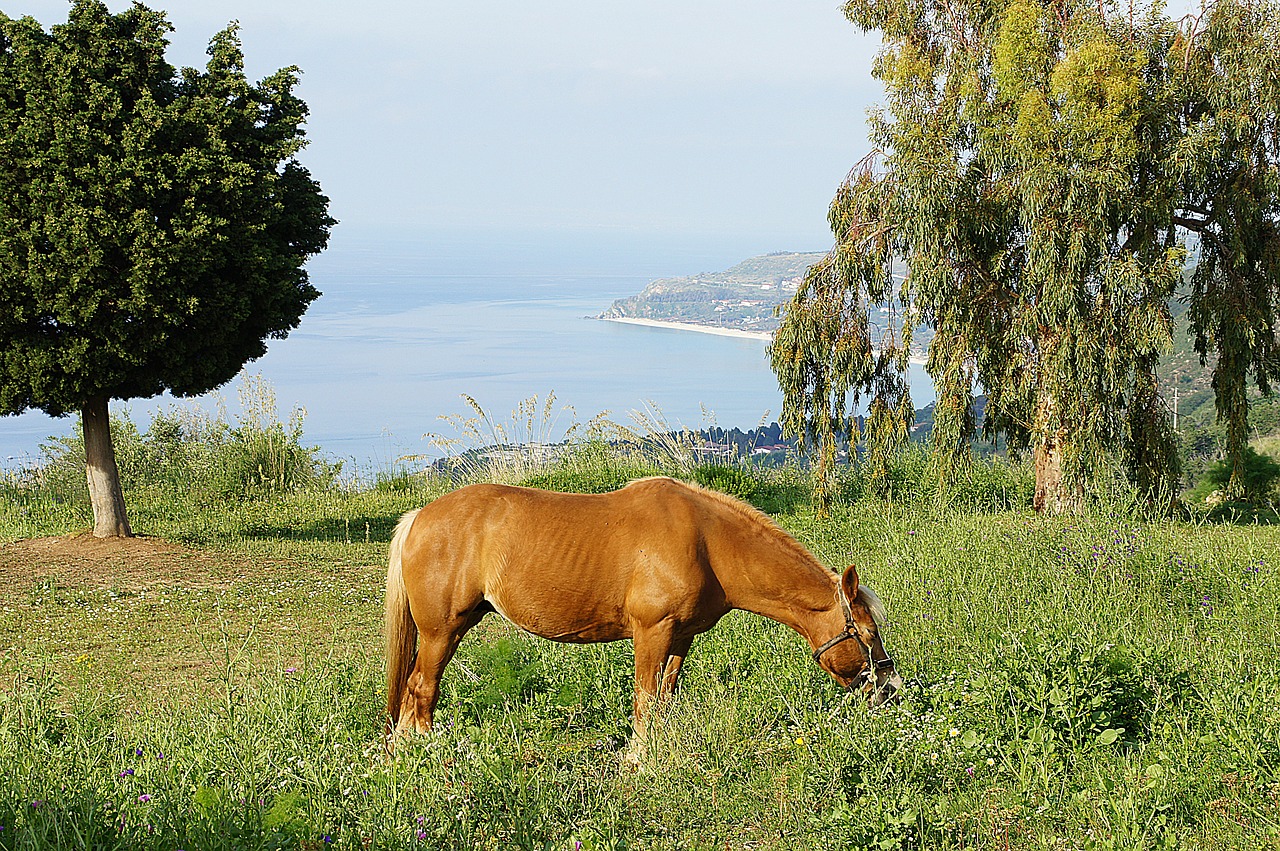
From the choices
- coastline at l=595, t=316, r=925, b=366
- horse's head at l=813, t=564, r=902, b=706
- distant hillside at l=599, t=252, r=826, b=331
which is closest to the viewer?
horse's head at l=813, t=564, r=902, b=706

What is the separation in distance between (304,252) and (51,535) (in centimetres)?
423

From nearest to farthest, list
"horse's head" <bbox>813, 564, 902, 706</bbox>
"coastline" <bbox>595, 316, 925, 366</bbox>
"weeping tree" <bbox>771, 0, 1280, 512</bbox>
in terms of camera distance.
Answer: "horse's head" <bbox>813, 564, 902, 706</bbox> < "weeping tree" <bbox>771, 0, 1280, 512</bbox> < "coastline" <bbox>595, 316, 925, 366</bbox>

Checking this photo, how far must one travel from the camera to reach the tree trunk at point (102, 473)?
1071cm

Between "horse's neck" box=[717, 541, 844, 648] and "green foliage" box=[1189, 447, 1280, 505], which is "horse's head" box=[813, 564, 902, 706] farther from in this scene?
"green foliage" box=[1189, 447, 1280, 505]

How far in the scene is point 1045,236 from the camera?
1023 centimetres

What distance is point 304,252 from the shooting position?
11.1 metres

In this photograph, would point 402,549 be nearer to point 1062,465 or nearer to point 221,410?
point 1062,465

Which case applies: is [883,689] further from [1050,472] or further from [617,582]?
[1050,472]

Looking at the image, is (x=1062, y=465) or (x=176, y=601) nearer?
(x=176, y=601)

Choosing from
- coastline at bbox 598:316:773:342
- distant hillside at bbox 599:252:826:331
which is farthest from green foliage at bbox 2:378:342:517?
distant hillside at bbox 599:252:826:331

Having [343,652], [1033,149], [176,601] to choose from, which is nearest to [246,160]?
[176,601]

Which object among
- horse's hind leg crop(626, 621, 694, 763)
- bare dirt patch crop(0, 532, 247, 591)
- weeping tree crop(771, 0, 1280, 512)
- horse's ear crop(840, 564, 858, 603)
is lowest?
bare dirt patch crop(0, 532, 247, 591)

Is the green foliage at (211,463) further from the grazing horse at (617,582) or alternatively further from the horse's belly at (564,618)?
the horse's belly at (564,618)

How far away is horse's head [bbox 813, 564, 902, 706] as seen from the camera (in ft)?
16.3
